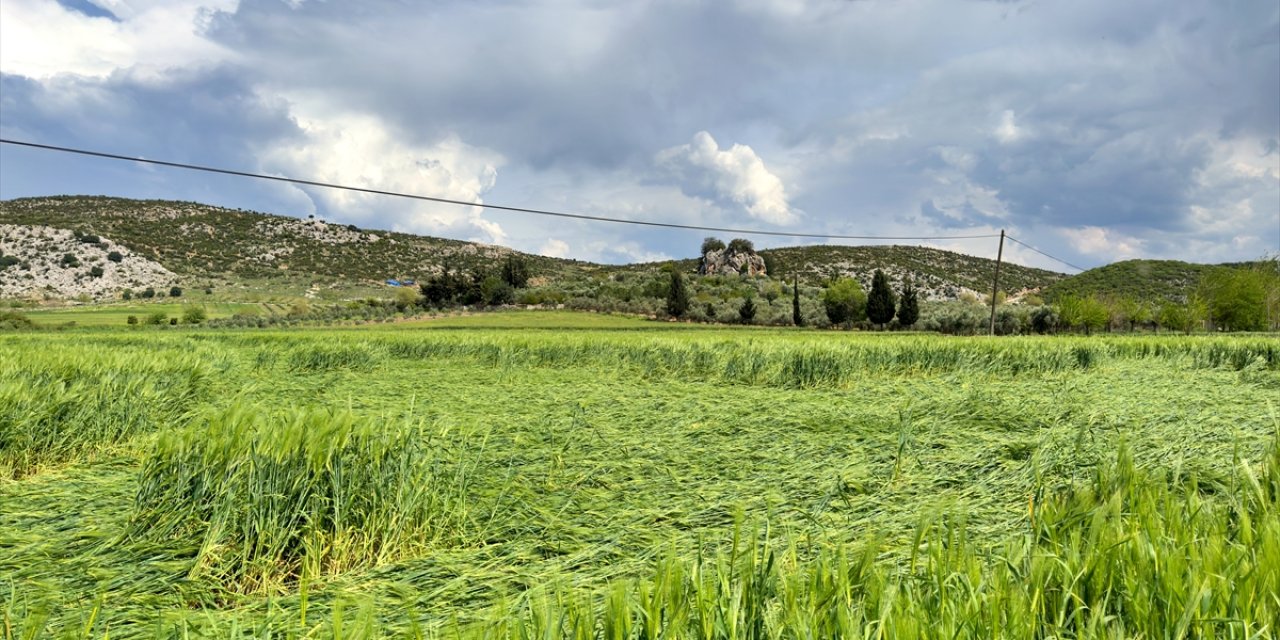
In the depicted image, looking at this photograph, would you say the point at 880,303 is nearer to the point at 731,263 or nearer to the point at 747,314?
the point at 747,314

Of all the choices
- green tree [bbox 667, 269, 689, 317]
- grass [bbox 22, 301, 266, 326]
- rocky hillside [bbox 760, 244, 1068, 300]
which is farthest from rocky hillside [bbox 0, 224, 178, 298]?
rocky hillside [bbox 760, 244, 1068, 300]

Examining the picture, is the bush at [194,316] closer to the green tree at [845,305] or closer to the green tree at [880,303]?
the green tree at [845,305]

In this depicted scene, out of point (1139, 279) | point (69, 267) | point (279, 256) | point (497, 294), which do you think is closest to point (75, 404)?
point (497, 294)

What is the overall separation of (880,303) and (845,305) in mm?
5424

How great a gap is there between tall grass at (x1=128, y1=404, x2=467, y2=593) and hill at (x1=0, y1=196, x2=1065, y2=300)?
74.0 metres

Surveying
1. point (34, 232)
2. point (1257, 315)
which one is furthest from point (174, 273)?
point (1257, 315)

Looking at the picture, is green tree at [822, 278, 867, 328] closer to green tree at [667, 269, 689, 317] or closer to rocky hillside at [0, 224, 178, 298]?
green tree at [667, 269, 689, 317]

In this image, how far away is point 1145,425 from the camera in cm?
441

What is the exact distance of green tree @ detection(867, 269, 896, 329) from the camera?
164 ft

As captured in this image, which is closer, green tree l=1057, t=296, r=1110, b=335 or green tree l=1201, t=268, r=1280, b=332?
green tree l=1201, t=268, r=1280, b=332

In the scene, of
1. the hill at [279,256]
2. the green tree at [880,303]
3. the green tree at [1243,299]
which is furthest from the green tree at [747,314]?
the green tree at [1243,299]

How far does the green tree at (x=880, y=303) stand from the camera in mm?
49906

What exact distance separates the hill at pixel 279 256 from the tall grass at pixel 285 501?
74046mm

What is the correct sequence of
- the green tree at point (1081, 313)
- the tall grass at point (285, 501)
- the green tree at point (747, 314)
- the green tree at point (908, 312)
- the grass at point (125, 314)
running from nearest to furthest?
the tall grass at point (285, 501) → the grass at point (125, 314) → the green tree at point (1081, 313) → the green tree at point (908, 312) → the green tree at point (747, 314)
